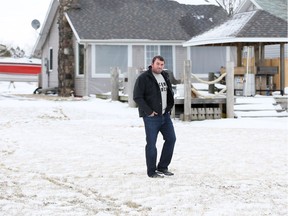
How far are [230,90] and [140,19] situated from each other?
43.3 ft

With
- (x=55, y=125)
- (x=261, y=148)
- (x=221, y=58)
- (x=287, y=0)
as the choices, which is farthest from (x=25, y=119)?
(x=287, y=0)

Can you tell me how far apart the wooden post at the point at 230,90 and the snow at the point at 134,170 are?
1.08 meters

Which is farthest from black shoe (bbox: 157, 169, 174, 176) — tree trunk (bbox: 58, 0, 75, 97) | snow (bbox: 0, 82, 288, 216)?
tree trunk (bbox: 58, 0, 75, 97)

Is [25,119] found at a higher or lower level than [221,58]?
lower

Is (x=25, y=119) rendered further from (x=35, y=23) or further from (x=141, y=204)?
(x=35, y=23)

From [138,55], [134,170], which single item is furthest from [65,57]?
[134,170]

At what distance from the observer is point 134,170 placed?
838cm

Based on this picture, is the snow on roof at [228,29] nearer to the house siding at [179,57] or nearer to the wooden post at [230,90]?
the wooden post at [230,90]

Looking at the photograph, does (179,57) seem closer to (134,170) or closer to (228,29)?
(228,29)

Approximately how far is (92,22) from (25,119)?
12261 millimetres

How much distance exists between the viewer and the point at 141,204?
615cm

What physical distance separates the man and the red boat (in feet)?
109

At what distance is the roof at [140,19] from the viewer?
89.8 ft

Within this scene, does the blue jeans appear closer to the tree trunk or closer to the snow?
the snow
